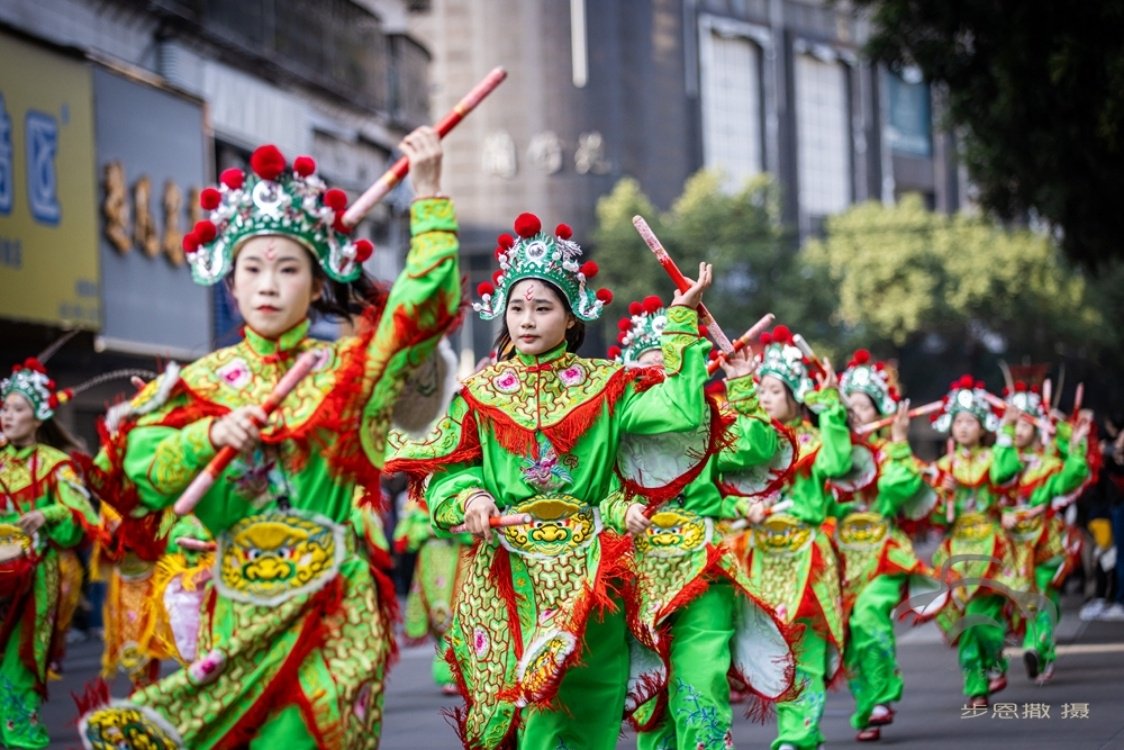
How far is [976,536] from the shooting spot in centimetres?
1316

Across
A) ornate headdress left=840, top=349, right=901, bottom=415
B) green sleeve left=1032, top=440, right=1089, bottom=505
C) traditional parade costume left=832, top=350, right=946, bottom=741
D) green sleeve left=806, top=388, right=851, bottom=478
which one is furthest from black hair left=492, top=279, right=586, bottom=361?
green sleeve left=1032, top=440, right=1089, bottom=505

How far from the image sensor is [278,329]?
556 cm

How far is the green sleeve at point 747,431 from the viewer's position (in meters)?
8.88

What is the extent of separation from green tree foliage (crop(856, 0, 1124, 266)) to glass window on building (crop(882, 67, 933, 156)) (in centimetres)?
5582

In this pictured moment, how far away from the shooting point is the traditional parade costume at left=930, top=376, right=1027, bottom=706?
12844 millimetres

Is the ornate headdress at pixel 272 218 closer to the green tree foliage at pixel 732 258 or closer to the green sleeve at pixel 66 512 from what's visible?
the green sleeve at pixel 66 512

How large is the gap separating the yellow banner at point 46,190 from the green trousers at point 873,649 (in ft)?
33.3

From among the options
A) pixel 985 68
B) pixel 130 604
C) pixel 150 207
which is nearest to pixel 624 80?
pixel 150 207

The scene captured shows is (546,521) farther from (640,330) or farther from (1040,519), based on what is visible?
(1040,519)

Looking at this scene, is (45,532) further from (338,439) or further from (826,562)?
(338,439)

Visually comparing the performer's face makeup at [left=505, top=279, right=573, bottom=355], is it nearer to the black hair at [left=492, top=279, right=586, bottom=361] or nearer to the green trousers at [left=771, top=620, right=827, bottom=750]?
the black hair at [left=492, top=279, right=586, bottom=361]

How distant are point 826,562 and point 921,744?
1066 millimetres

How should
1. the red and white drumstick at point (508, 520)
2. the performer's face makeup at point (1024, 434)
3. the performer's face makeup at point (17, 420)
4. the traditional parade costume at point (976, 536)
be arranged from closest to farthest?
the red and white drumstick at point (508, 520) → the performer's face makeup at point (17, 420) → the traditional parade costume at point (976, 536) → the performer's face makeup at point (1024, 434)

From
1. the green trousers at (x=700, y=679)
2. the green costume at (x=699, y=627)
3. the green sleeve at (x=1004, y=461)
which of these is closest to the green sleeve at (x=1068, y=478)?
the green sleeve at (x=1004, y=461)
